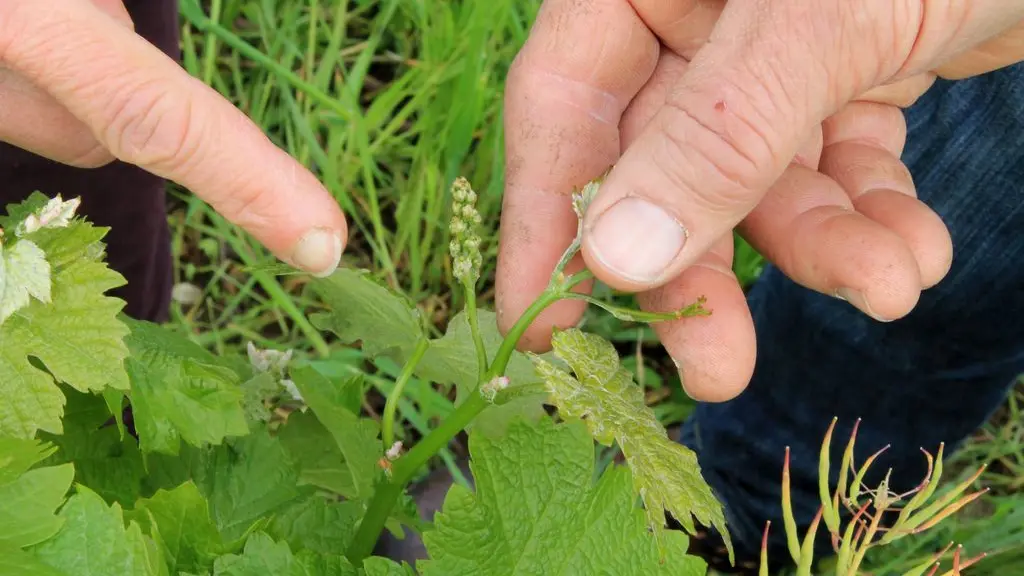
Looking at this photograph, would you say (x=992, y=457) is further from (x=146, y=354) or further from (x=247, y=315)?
(x=146, y=354)

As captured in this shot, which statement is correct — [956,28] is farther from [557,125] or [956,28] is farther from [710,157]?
[557,125]

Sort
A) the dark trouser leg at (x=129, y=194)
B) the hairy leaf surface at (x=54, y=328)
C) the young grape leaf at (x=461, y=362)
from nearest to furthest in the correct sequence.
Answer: the hairy leaf surface at (x=54, y=328) → the young grape leaf at (x=461, y=362) → the dark trouser leg at (x=129, y=194)

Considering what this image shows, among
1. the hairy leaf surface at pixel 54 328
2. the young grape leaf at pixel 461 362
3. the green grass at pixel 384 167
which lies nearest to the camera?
the hairy leaf surface at pixel 54 328

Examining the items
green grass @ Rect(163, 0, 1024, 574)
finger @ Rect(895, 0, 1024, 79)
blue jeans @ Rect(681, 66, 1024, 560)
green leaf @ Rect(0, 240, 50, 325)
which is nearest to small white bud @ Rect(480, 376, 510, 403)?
green leaf @ Rect(0, 240, 50, 325)

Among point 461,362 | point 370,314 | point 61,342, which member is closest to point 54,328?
point 61,342

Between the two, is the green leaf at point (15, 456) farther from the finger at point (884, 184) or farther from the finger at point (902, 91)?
the finger at point (902, 91)

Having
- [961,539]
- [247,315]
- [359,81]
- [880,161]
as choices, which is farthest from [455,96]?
[961,539]

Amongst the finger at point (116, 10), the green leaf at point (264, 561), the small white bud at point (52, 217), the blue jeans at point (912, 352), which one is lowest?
the blue jeans at point (912, 352)

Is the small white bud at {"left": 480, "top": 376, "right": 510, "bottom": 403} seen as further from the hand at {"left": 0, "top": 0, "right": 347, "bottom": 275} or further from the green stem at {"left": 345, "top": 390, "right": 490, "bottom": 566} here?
the hand at {"left": 0, "top": 0, "right": 347, "bottom": 275}

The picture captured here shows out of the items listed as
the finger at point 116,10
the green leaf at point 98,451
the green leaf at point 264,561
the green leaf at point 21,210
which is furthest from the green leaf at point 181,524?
the finger at point 116,10

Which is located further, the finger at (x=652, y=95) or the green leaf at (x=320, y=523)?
the finger at (x=652, y=95)
